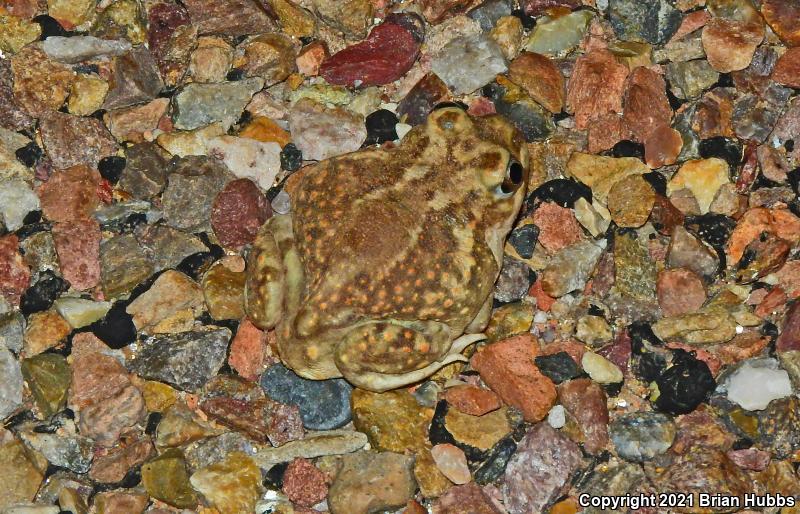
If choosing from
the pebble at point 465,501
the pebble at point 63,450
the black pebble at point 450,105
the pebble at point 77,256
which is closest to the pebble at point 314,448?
the pebble at point 465,501

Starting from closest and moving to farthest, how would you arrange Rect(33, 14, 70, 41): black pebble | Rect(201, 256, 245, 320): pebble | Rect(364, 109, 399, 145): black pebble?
Rect(201, 256, 245, 320): pebble
Rect(364, 109, 399, 145): black pebble
Rect(33, 14, 70, 41): black pebble

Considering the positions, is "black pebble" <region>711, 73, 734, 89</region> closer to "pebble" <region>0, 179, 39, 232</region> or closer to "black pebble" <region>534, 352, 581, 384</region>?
"black pebble" <region>534, 352, 581, 384</region>

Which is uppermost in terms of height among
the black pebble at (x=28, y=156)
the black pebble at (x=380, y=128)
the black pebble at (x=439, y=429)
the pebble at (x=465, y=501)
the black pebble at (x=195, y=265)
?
the black pebble at (x=380, y=128)

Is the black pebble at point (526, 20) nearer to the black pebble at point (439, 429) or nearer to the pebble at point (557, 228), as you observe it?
the pebble at point (557, 228)

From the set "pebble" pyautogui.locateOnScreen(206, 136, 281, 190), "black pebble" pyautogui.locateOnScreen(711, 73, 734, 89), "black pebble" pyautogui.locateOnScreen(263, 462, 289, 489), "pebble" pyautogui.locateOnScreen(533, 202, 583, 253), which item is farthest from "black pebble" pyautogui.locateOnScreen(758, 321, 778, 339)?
"pebble" pyautogui.locateOnScreen(206, 136, 281, 190)

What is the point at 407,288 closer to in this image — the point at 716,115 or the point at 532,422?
the point at 532,422

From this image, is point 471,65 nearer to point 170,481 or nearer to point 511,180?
point 511,180
